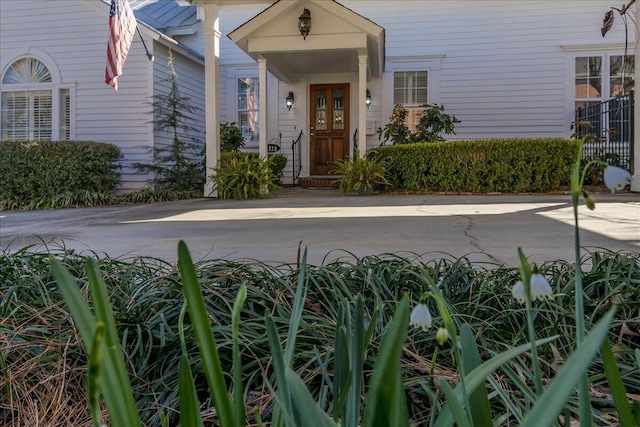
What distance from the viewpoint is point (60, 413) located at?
3.71 feet

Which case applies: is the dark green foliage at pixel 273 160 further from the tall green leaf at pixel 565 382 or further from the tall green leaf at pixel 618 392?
the tall green leaf at pixel 565 382

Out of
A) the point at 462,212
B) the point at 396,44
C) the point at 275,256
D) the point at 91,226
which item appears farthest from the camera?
the point at 396,44

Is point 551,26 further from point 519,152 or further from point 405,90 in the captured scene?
point 519,152

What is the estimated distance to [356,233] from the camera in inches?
146

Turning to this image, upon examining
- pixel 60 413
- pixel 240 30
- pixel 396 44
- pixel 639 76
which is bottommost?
pixel 60 413

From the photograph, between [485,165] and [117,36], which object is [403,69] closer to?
[485,165]

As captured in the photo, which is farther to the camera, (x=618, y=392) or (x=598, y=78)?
(x=598, y=78)

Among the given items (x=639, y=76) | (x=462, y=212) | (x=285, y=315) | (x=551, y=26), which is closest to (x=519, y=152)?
(x=639, y=76)

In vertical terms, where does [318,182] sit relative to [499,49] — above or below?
below

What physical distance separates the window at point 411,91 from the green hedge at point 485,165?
3.33 meters

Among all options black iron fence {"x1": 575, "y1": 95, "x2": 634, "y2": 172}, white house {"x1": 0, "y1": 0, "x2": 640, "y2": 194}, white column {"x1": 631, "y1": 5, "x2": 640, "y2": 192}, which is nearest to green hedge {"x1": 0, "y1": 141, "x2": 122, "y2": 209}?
white house {"x1": 0, "y1": 0, "x2": 640, "y2": 194}

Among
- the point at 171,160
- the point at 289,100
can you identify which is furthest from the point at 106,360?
the point at 289,100

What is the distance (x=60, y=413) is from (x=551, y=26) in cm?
1230

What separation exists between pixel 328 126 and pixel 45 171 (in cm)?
599
